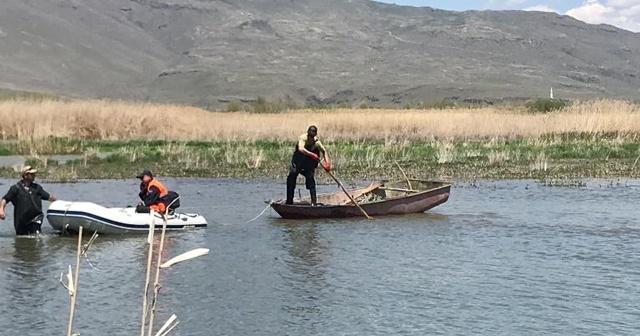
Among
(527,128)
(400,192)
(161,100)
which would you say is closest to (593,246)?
(400,192)

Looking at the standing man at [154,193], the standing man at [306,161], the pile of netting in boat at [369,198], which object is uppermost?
the standing man at [306,161]

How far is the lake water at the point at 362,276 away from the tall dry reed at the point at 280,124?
19.7 meters

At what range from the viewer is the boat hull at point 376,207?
67.2ft

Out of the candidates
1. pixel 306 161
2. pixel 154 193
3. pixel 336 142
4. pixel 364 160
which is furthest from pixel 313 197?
pixel 336 142

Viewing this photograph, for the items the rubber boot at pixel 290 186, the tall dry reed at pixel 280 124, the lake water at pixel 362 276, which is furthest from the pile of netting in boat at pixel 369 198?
the tall dry reed at pixel 280 124

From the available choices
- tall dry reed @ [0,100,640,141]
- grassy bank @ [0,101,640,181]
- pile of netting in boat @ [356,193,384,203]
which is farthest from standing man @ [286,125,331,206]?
tall dry reed @ [0,100,640,141]

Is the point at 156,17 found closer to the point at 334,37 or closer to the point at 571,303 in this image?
the point at 334,37

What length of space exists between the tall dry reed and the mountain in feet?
248

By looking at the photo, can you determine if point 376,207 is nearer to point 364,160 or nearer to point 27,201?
point 27,201

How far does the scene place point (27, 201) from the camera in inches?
690

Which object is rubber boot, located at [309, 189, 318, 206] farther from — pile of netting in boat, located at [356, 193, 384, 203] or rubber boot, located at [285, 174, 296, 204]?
pile of netting in boat, located at [356, 193, 384, 203]

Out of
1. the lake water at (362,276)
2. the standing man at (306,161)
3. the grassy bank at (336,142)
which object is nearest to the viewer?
the lake water at (362,276)

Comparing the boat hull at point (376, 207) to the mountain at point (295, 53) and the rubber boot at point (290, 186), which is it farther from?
the mountain at point (295, 53)

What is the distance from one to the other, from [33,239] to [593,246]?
9798 mm
